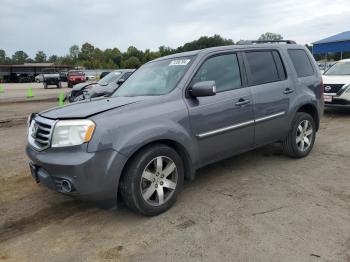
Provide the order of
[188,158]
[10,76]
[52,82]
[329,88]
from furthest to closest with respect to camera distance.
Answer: [10,76] → [52,82] → [329,88] → [188,158]

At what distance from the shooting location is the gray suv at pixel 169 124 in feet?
11.2

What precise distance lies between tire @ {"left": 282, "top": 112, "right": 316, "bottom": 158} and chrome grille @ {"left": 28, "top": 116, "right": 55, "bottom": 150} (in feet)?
11.8

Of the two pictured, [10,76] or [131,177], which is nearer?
[131,177]

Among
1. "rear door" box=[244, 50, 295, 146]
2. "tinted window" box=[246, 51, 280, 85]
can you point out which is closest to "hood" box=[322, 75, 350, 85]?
"rear door" box=[244, 50, 295, 146]

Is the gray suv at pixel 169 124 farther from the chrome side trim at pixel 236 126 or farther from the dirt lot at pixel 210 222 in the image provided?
the dirt lot at pixel 210 222

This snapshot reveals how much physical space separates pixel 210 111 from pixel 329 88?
7.11 metres

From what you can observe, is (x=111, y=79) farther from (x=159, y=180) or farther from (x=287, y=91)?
(x=159, y=180)

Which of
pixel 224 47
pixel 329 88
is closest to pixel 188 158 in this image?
pixel 224 47

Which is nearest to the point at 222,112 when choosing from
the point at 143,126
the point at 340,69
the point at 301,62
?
the point at 143,126

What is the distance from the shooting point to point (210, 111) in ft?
14.0

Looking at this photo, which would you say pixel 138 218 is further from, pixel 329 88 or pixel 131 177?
pixel 329 88

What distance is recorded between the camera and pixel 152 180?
3.79 m

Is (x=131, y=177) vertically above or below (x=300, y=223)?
above

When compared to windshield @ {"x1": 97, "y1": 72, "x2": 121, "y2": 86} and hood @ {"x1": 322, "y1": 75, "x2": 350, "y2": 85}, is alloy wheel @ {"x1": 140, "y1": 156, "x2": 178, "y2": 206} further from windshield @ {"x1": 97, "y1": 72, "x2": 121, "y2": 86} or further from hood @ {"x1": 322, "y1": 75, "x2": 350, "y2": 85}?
windshield @ {"x1": 97, "y1": 72, "x2": 121, "y2": 86}
